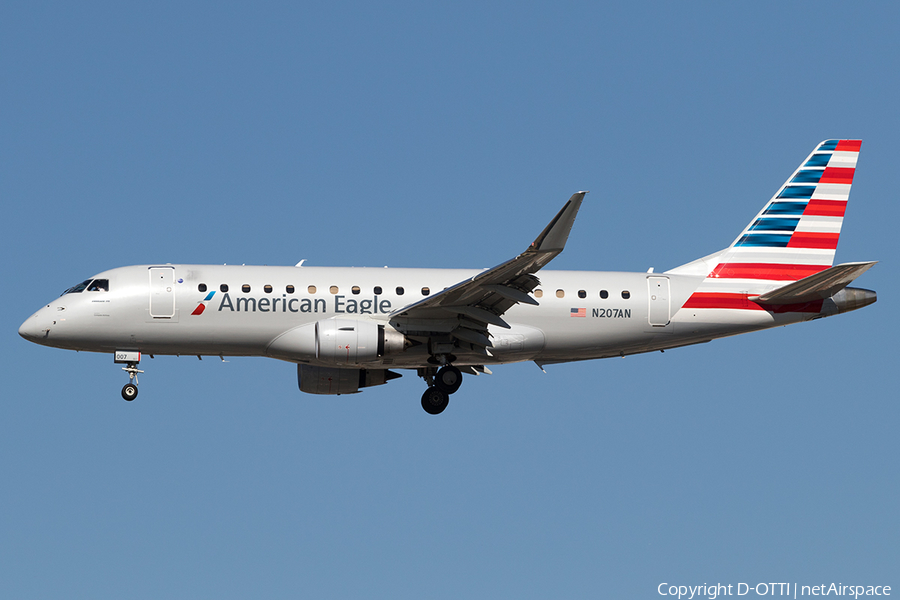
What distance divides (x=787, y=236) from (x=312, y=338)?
16.4m

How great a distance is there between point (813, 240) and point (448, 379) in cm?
1350

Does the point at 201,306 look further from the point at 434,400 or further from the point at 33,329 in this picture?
the point at 434,400

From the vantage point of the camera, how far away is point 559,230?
87.0ft

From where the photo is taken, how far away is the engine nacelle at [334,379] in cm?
3434

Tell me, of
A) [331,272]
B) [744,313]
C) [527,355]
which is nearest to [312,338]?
[331,272]

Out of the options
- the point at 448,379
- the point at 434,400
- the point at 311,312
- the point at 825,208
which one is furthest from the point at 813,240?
the point at 311,312

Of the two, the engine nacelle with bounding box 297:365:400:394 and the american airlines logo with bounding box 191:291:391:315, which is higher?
the american airlines logo with bounding box 191:291:391:315

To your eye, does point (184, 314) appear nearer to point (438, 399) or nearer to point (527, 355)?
point (438, 399)

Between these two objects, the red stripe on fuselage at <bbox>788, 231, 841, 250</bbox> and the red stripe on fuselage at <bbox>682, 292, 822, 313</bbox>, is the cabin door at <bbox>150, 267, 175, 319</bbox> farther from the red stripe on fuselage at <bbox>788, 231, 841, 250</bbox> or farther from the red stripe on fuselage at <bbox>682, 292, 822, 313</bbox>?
the red stripe on fuselage at <bbox>788, 231, 841, 250</bbox>

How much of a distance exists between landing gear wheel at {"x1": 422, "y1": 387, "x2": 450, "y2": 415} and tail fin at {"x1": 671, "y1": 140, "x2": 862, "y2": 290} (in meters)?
9.06

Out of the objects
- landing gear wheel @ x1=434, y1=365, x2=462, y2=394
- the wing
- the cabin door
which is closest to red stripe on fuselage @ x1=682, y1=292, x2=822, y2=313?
the wing

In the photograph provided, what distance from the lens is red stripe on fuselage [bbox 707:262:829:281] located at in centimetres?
3497

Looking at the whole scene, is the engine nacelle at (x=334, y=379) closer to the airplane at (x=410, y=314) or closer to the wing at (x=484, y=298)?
the airplane at (x=410, y=314)

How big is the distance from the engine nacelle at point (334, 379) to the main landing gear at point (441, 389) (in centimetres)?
253
